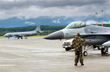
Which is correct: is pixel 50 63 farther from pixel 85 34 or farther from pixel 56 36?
pixel 85 34

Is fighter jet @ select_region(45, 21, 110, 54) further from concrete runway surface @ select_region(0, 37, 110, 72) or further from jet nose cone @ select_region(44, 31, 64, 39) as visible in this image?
concrete runway surface @ select_region(0, 37, 110, 72)

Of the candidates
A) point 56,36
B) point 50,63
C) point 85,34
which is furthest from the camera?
point 85,34

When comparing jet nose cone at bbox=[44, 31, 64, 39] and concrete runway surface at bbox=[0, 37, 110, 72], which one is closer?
concrete runway surface at bbox=[0, 37, 110, 72]

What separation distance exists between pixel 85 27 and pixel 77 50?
5.78 m

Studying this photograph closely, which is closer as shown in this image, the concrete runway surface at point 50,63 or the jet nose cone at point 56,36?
the concrete runway surface at point 50,63

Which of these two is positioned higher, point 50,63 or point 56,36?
point 56,36

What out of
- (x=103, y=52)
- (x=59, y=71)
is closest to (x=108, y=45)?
(x=103, y=52)

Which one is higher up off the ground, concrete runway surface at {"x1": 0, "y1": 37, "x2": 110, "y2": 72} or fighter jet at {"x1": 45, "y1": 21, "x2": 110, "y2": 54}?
fighter jet at {"x1": 45, "y1": 21, "x2": 110, "y2": 54}

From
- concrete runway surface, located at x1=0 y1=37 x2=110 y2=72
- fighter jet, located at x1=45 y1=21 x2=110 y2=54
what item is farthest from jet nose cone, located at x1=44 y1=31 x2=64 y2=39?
concrete runway surface, located at x1=0 y1=37 x2=110 y2=72

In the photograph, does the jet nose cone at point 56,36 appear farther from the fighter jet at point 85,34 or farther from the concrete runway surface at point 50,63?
the concrete runway surface at point 50,63

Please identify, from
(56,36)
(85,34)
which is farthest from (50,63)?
(85,34)

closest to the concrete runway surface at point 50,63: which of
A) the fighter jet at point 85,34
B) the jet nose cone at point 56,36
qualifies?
the fighter jet at point 85,34

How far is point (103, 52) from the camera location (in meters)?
19.2

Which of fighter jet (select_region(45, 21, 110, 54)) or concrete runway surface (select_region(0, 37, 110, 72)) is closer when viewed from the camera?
concrete runway surface (select_region(0, 37, 110, 72))
